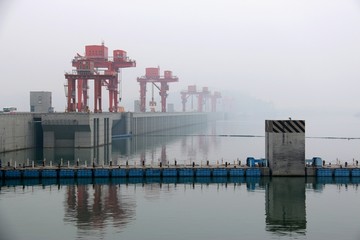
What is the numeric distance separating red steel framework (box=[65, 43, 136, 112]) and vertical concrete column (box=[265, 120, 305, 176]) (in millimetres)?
65935

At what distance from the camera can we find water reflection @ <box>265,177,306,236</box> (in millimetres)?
35125

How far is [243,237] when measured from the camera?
104 ft

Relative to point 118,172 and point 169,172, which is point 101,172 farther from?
point 169,172

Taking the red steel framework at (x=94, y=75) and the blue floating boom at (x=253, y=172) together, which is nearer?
the blue floating boom at (x=253, y=172)

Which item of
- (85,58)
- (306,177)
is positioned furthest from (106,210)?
(85,58)

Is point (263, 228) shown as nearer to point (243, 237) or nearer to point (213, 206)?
point (243, 237)

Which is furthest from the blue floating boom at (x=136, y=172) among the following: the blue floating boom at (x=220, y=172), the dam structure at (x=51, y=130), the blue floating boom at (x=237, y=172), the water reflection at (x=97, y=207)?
the dam structure at (x=51, y=130)

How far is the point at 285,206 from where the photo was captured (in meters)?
42.8

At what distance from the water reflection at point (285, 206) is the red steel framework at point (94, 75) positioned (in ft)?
223

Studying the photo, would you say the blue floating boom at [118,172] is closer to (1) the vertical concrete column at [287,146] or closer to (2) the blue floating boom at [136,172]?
(2) the blue floating boom at [136,172]

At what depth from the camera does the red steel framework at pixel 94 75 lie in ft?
362

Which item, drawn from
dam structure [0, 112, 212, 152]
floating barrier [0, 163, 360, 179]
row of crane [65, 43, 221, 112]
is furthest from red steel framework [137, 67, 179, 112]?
floating barrier [0, 163, 360, 179]

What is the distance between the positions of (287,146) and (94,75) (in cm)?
6726

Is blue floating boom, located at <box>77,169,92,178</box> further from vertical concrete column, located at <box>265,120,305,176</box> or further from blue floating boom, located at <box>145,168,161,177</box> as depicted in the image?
vertical concrete column, located at <box>265,120,305,176</box>
